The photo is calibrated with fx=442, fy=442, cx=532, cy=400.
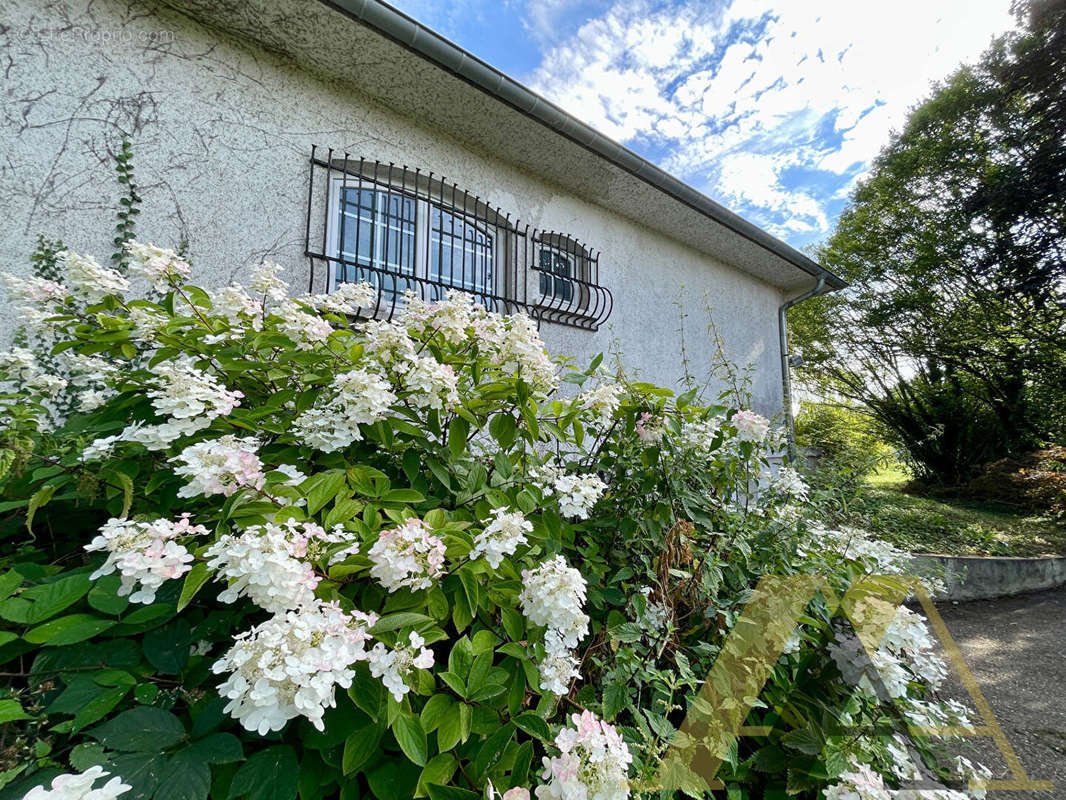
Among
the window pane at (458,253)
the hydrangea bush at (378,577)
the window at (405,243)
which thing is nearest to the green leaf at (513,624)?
the hydrangea bush at (378,577)

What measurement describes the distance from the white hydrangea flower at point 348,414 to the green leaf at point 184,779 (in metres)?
0.61

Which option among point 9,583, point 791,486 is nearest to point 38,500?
point 9,583

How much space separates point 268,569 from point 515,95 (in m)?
3.52

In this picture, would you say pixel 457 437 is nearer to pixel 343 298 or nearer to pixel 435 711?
pixel 435 711

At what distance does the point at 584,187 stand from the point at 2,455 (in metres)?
4.48

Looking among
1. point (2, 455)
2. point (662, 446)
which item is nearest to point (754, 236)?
point (662, 446)

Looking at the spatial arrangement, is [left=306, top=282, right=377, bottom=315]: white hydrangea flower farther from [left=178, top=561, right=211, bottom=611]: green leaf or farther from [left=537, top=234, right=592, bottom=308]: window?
[left=537, top=234, right=592, bottom=308]: window

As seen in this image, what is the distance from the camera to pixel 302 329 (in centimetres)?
141

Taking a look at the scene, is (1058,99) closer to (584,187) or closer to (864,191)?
(864,191)

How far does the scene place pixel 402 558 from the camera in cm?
86

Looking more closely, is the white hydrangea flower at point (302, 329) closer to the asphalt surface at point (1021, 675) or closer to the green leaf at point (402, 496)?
the green leaf at point (402, 496)

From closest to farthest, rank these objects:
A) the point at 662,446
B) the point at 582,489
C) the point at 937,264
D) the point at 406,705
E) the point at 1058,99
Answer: the point at 406,705 → the point at 582,489 → the point at 662,446 → the point at 1058,99 → the point at 937,264

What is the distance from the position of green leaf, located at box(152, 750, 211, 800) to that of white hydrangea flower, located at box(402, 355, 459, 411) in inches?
31.4

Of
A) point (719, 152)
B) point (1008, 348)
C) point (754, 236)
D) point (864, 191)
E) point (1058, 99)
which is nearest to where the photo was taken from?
point (754, 236)
